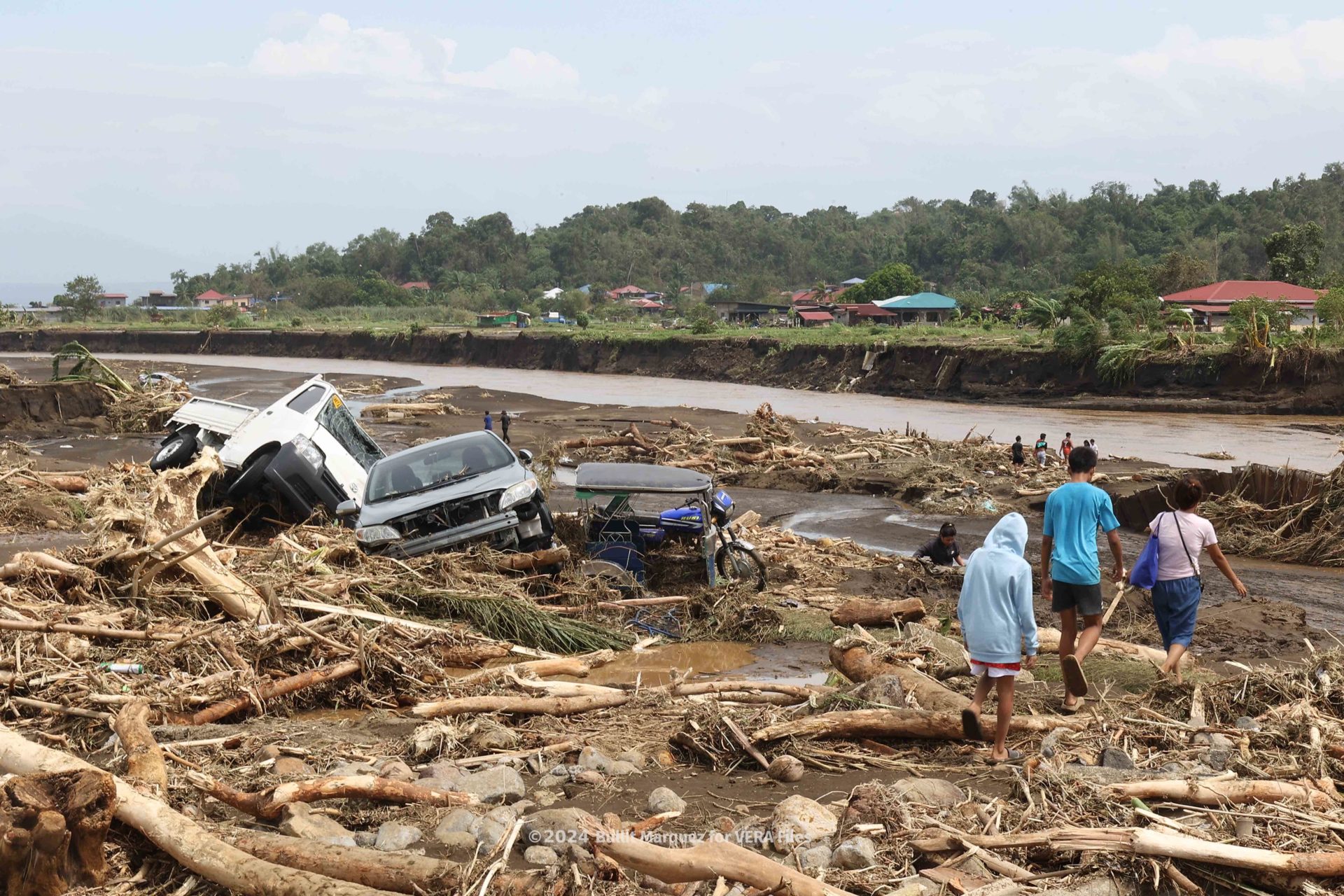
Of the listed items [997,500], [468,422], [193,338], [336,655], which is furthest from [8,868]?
[193,338]

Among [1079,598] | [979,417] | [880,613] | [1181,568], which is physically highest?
[1181,568]

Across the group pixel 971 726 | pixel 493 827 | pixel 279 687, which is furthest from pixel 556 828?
pixel 279 687

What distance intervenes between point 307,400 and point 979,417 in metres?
31.9

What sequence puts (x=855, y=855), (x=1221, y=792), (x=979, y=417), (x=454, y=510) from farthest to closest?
(x=979, y=417)
(x=454, y=510)
(x=1221, y=792)
(x=855, y=855)

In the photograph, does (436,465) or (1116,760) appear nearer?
(1116,760)

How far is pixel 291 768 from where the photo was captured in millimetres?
6211

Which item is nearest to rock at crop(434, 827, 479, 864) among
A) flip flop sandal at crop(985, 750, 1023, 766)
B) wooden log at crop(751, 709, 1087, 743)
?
wooden log at crop(751, 709, 1087, 743)

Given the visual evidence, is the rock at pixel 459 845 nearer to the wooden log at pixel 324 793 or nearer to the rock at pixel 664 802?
the wooden log at pixel 324 793

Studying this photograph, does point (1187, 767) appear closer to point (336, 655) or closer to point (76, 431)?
point (336, 655)

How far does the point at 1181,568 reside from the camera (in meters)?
7.89

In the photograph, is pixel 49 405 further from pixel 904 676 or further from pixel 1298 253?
pixel 1298 253

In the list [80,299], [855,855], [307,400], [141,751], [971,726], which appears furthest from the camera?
[80,299]

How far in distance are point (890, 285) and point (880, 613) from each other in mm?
83381

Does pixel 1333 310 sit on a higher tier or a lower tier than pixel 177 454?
higher
